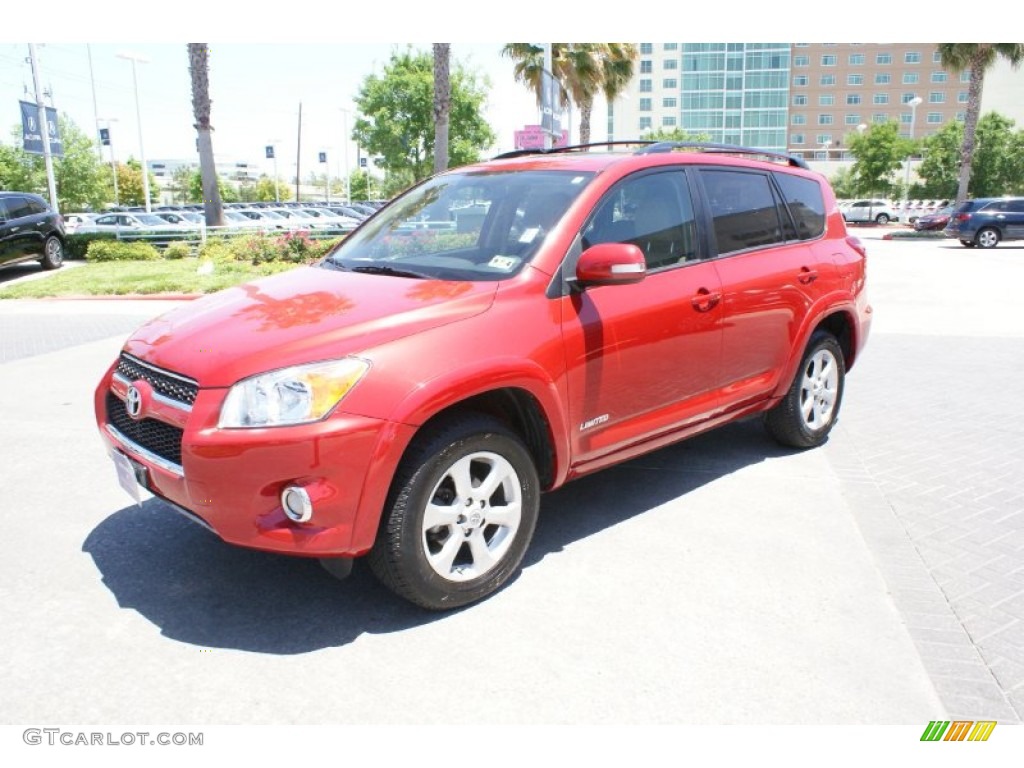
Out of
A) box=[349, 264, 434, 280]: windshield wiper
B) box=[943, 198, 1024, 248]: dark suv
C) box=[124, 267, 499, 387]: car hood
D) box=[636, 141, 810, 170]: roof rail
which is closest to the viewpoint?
box=[124, 267, 499, 387]: car hood

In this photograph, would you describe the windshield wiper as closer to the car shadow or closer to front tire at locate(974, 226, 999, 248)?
the car shadow

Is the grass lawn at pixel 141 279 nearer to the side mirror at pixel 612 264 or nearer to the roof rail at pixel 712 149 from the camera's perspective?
the roof rail at pixel 712 149

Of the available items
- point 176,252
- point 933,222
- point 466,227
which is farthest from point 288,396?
point 933,222

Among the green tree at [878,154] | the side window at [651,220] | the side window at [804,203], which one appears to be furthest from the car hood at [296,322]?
the green tree at [878,154]

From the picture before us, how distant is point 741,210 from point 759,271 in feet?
1.23

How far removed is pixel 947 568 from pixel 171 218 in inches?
1280

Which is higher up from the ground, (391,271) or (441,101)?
(441,101)

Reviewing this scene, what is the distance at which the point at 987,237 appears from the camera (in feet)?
85.8

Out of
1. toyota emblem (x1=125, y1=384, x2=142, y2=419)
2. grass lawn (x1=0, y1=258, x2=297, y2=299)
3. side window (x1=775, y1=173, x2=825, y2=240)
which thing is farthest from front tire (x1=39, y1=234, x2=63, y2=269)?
side window (x1=775, y1=173, x2=825, y2=240)

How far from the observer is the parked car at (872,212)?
4856 centimetres

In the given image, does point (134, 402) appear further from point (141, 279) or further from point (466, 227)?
point (141, 279)

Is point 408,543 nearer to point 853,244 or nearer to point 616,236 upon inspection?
point 616,236

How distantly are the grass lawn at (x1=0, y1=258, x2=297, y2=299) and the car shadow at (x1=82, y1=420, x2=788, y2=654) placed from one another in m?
11.3

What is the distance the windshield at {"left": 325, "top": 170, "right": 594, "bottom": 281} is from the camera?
386cm
